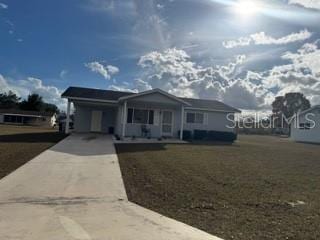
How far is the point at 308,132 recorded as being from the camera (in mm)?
33906

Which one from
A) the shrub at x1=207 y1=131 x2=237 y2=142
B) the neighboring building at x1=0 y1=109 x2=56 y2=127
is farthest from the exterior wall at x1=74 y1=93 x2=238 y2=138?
the neighboring building at x1=0 y1=109 x2=56 y2=127

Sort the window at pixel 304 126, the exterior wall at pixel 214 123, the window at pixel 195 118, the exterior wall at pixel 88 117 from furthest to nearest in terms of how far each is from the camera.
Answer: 1. the window at pixel 304 126
2. the exterior wall at pixel 88 117
3. the exterior wall at pixel 214 123
4. the window at pixel 195 118

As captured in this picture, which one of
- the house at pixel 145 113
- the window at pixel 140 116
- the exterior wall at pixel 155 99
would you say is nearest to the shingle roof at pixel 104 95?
the house at pixel 145 113

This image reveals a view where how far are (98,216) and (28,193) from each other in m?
2.18

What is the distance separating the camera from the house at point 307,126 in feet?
108

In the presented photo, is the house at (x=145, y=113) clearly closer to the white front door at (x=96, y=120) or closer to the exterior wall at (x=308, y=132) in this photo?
the white front door at (x=96, y=120)

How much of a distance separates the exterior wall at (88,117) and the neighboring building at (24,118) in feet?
116

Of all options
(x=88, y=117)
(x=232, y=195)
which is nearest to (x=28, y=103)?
(x=88, y=117)

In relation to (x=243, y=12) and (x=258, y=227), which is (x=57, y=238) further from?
(x=243, y=12)

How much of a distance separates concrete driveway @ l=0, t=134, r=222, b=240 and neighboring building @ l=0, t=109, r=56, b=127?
54680 millimetres

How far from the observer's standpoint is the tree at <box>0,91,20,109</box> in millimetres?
76800

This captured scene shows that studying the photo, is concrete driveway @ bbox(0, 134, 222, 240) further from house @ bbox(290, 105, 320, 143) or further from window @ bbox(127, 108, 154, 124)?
house @ bbox(290, 105, 320, 143)

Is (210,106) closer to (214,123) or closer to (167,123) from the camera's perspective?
(214,123)

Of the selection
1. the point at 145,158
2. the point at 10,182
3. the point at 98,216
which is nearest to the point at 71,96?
the point at 145,158
